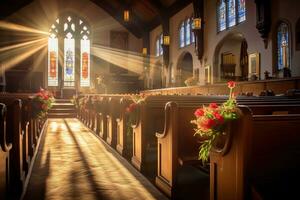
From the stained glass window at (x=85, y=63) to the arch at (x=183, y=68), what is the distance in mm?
6233

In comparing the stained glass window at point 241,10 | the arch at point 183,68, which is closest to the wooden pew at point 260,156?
the stained glass window at point 241,10

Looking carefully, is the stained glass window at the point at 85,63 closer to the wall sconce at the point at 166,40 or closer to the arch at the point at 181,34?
the wall sconce at the point at 166,40

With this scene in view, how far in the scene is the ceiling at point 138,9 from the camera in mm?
15664

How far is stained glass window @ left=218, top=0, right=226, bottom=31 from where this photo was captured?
11.6 m

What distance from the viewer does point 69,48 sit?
61.9ft

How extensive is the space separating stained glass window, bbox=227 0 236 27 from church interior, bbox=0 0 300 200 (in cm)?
4

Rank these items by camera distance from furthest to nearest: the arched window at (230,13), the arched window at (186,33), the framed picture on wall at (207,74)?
1. the arched window at (186,33)
2. the framed picture on wall at (207,74)
3. the arched window at (230,13)

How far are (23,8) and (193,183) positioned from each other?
16825 mm

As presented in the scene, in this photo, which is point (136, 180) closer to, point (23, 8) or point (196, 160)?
point (196, 160)

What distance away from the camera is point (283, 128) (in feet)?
6.45

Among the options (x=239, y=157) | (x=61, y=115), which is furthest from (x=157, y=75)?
(x=239, y=157)

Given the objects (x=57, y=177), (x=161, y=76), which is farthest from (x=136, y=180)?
(x=161, y=76)

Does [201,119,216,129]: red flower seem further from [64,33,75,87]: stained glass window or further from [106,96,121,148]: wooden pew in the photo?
[64,33,75,87]: stained glass window

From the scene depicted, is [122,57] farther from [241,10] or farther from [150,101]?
[150,101]
